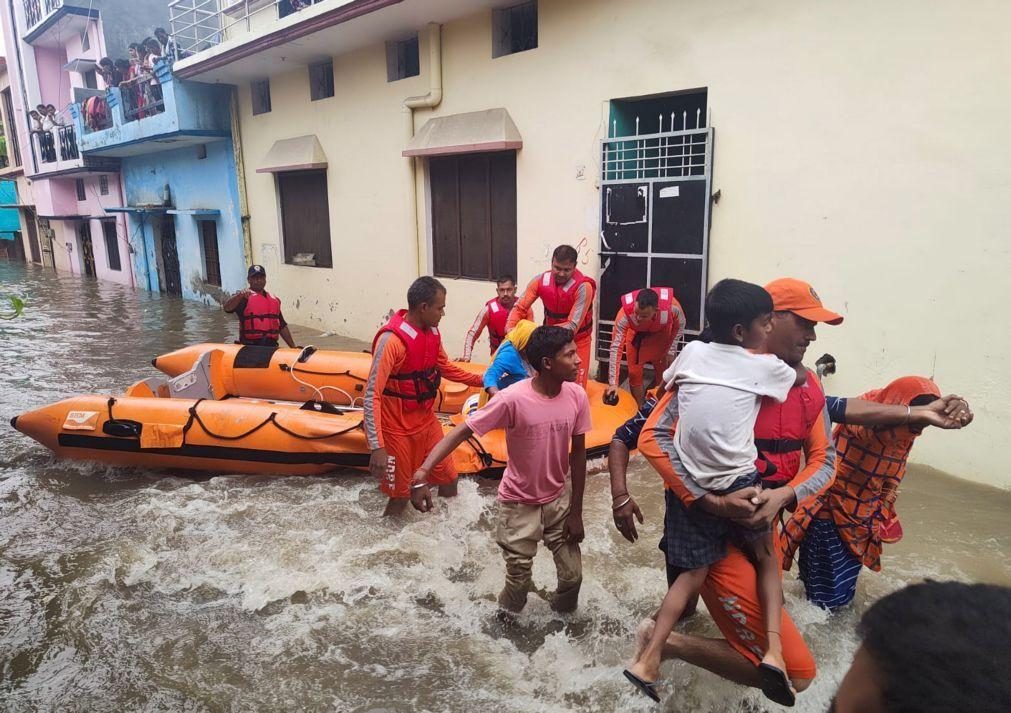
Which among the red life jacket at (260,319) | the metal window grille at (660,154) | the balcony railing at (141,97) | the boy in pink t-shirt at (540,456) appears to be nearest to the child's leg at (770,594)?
the boy in pink t-shirt at (540,456)

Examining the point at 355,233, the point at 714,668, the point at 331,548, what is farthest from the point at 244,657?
the point at 355,233

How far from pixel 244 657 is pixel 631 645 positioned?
5.89 ft

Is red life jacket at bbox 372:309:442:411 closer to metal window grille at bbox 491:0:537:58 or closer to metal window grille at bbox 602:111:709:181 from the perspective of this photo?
metal window grille at bbox 602:111:709:181

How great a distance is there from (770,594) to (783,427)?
0.55 m

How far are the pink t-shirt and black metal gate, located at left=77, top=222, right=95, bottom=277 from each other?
2308 cm

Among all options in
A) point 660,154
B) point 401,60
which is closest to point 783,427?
point 660,154

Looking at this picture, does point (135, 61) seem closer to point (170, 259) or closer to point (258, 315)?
point (170, 259)

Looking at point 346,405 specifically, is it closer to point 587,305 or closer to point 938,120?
point 587,305

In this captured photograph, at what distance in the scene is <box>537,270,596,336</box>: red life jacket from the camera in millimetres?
5668

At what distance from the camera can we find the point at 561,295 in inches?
224

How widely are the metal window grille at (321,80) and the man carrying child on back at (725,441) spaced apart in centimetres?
937

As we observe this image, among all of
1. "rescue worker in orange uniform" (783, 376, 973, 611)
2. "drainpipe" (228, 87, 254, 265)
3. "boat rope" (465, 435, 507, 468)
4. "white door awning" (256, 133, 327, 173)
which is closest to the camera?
"rescue worker in orange uniform" (783, 376, 973, 611)

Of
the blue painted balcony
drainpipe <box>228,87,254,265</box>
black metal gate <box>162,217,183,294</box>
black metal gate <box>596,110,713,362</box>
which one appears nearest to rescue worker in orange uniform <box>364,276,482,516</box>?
black metal gate <box>596,110,713,362</box>

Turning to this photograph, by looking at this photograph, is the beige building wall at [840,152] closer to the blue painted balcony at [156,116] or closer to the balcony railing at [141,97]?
the blue painted balcony at [156,116]
